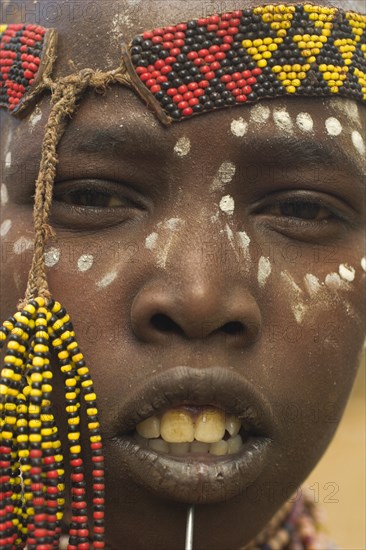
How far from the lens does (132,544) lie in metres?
2.30

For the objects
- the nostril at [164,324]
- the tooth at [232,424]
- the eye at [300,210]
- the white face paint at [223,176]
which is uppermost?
the white face paint at [223,176]

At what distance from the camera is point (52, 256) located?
2.27 m

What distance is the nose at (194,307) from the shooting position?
6.72ft

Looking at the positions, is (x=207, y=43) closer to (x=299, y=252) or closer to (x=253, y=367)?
(x=299, y=252)

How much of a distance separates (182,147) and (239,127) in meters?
0.17

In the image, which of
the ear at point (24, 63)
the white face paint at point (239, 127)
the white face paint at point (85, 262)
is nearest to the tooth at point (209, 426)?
the white face paint at point (85, 262)

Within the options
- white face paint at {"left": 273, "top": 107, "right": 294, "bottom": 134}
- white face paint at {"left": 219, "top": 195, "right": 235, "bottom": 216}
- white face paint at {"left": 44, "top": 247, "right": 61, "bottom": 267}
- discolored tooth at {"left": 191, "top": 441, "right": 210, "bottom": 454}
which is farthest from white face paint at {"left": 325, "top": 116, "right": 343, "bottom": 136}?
discolored tooth at {"left": 191, "top": 441, "right": 210, "bottom": 454}

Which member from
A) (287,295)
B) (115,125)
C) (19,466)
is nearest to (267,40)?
(115,125)

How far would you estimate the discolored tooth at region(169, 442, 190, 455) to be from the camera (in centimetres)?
214

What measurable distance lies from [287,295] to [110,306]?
1.64 feet

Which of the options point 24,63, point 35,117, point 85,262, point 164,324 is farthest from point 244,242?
point 24,63

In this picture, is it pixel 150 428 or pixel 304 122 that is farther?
pixel 304 122

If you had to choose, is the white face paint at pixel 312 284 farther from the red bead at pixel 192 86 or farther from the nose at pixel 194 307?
the red bead at pixel 192 86

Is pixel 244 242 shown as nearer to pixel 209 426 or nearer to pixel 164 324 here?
pixel 164 324
